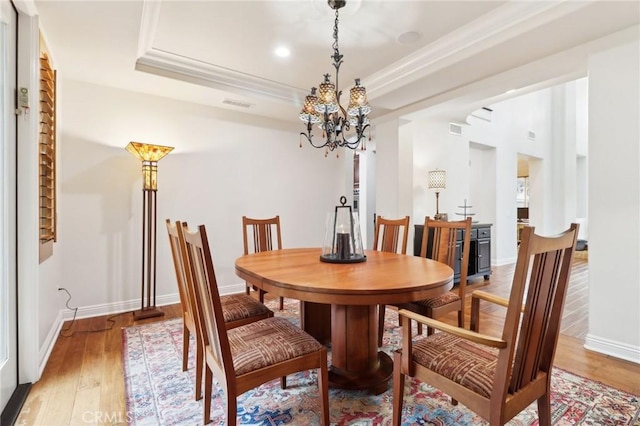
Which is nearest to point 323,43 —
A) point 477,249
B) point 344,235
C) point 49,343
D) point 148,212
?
point 344,235

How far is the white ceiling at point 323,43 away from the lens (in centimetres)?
221

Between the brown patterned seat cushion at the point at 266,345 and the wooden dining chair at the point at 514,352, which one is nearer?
the wooden dining chair at the point at 514,352

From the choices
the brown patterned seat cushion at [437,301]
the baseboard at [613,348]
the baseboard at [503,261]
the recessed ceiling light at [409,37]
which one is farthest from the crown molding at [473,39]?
the baseboard at [503,261]

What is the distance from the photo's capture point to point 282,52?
2898mm

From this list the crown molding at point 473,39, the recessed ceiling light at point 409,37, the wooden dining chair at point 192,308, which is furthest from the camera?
the recessed ceiling light at point 409,37

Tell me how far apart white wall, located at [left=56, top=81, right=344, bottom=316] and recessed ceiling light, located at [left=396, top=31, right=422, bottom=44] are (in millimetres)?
2175

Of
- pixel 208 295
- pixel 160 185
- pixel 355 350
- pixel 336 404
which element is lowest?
pixel 336 404

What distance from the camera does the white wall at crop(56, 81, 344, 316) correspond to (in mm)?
3125

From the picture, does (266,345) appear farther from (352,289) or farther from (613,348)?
(613,348)

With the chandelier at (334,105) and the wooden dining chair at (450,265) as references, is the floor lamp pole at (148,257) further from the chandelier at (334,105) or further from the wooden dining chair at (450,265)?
the wooden dining chair at (450,265)

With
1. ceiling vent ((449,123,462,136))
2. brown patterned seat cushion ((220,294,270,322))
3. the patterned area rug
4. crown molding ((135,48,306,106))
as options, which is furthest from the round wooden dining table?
ceiling vent ((449,123,462,136))

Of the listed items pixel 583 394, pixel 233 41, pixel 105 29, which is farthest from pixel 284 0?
pixel 583 394

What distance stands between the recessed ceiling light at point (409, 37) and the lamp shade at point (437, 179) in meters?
2.16

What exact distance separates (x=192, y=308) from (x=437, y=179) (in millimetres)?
3787
